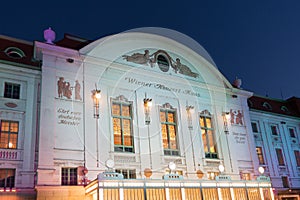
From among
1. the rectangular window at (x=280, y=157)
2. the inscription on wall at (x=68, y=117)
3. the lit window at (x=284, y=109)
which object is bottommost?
the rectangular window at (x=280, y=157)

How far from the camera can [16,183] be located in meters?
15.9

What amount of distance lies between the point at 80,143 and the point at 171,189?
5.39 meters

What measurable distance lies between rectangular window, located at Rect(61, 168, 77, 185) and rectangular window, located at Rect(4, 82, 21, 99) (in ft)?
15.6

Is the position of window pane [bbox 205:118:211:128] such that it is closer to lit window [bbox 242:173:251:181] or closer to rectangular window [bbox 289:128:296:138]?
lit window [bbox 242:173:251:181]

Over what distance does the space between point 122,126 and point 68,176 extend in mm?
4381

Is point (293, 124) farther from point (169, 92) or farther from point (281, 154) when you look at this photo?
point (169, 92)

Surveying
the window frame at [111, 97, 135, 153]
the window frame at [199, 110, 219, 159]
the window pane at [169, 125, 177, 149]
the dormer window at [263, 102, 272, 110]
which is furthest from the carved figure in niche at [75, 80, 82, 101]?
the dormer window at [263, 102, 272, 110]

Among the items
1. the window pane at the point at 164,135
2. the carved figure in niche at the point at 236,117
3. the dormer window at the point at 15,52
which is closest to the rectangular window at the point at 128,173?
the window pane at the point at 164,135

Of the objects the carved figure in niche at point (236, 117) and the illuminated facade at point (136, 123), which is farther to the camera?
the carved figure in niche at point (236, 117)

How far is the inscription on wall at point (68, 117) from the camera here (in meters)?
17.4

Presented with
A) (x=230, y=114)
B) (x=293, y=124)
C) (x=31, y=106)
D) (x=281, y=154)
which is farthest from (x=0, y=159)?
(x=293, y=124)

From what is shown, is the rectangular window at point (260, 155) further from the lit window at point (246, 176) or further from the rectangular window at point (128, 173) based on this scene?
the rectangular window at point (128, 173)

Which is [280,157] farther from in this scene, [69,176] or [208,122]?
[69,176]

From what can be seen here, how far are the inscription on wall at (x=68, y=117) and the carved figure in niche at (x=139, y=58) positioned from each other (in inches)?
205
